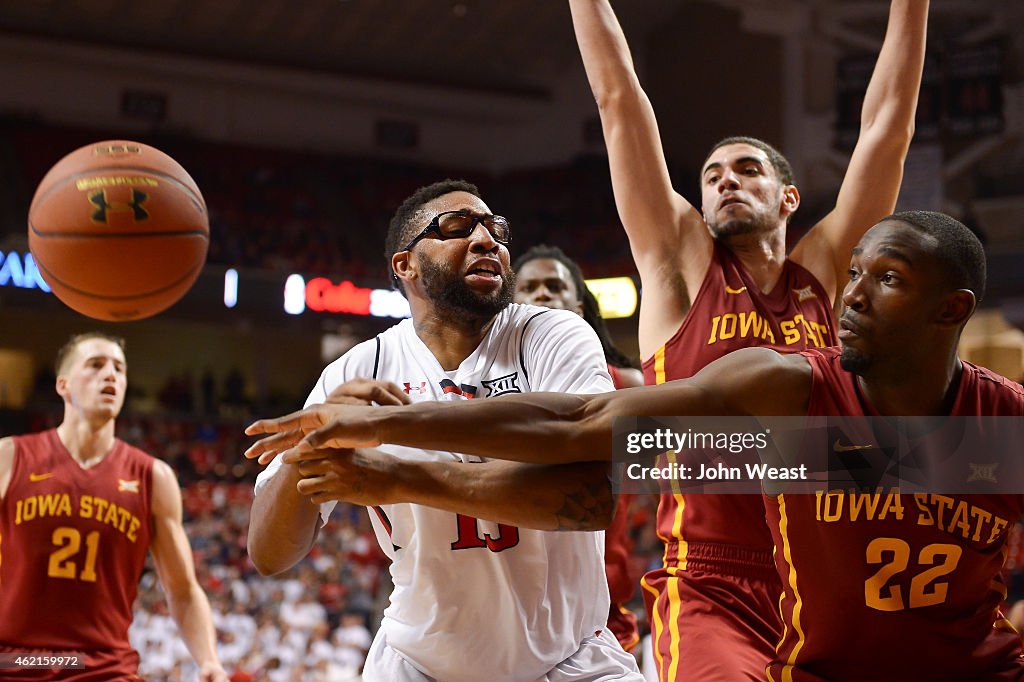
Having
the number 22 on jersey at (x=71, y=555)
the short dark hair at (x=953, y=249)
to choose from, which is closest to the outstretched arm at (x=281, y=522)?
the short dark hair at (x=953, y=249)

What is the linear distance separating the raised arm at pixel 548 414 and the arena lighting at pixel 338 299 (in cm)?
1375

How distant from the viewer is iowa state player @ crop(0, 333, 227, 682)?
187 inches

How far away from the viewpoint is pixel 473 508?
8.84 ft

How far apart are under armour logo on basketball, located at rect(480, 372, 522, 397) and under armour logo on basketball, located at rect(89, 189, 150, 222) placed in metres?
1.18

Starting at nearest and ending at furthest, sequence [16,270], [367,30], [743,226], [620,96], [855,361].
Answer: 1. [855,361]
2. [743,226]
3. [620,96]
4. [16,270]
5. [367,30]

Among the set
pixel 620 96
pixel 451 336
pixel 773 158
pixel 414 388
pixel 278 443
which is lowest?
pixel 278 443

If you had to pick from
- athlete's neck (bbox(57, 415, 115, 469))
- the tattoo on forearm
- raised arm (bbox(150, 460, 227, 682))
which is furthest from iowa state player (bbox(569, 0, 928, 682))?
athlete's neck (bbox(57, 415, 115, 469))

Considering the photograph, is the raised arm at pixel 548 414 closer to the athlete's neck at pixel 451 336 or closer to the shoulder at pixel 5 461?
the athlete's neck at pixel 451 336

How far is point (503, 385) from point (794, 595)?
1.02 metres

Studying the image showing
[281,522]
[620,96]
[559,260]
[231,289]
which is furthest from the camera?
[231,289]

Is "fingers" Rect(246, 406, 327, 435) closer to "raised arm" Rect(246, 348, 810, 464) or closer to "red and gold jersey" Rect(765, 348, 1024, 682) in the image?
"raised arm" Rect(246, 348, 810, 464)

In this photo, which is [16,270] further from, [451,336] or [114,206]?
[451,336]

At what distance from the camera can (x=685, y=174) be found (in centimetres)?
1862

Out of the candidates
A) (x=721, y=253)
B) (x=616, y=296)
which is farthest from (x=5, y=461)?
(x=616, y=296)
